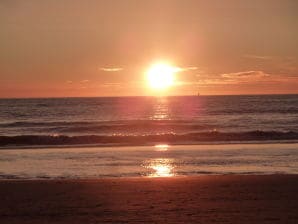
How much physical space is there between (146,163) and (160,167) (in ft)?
3.49

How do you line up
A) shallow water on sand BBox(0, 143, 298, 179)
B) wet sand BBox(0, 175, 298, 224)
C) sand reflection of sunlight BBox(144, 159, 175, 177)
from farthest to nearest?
shallow water on sand BBox(0, 143, 298, 179), sand reflection of sunlight BBox(144, 159, 175, 177), wet sand BBox(0, 175, 298, 224)

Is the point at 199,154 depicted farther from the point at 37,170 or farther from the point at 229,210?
the point at 229,210

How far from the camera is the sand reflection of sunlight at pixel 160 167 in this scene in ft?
48.8

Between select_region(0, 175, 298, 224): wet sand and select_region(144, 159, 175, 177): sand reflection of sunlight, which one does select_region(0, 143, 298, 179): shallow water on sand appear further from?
select_region(0, 175, 298, 224): wet sand

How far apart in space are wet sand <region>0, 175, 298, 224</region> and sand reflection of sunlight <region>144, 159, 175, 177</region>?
1.72 metres

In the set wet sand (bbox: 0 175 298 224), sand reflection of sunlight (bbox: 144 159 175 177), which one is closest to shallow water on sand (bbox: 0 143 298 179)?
sand reflection of sunlight (bbox: 144 159 175 177)

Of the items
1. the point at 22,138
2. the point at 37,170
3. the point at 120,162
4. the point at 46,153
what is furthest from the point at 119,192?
the point at 22,138

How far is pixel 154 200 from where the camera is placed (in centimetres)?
1019

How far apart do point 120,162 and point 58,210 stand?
8.36 metres

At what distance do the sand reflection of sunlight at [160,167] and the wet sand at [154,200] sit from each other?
172 cm

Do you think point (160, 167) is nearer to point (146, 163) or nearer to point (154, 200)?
point (146, 163)

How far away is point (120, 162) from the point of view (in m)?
17.7

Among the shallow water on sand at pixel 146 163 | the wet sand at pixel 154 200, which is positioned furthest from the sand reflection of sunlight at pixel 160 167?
the wet sand at pixel 154 200

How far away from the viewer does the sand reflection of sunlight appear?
48.8ft
